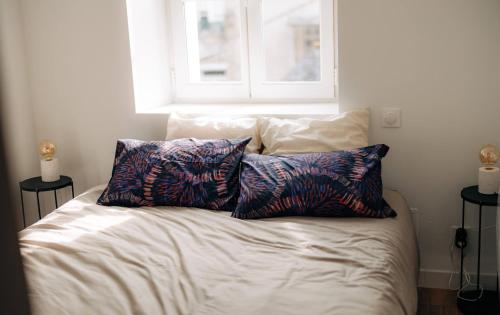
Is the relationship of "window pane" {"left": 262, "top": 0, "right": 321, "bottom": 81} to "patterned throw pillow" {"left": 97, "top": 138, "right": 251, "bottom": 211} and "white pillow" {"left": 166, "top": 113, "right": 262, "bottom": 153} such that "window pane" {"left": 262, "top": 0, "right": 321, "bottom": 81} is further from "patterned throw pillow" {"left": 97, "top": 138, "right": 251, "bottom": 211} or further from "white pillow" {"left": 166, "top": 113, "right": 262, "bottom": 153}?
"patterned throw pillow" {"left": 97, "top": 138, "right": 251, "bottom": 211}

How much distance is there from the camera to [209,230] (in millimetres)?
2336

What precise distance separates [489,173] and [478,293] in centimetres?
61

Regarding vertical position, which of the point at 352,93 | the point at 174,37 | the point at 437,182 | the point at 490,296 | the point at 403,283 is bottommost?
the point at 490,296

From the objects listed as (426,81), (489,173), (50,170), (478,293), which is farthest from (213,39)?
(478,293)

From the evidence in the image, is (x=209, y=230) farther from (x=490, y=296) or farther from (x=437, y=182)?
(x=490, y=296)

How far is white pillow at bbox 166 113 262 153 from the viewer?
2.86 metres

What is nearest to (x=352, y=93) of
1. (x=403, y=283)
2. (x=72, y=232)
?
(x=403, y=283)

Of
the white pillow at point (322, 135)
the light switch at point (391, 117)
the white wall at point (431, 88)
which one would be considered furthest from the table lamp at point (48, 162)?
the light switch at point (391, 117)

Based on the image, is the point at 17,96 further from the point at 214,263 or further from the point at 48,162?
the point at 214,263

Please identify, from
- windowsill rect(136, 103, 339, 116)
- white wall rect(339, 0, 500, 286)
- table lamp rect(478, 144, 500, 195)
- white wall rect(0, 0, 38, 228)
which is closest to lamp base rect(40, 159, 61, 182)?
white wall rect(0, 0, 38, 228)

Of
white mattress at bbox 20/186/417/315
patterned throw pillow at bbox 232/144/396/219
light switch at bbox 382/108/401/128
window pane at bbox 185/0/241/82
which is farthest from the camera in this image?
window pane at bbox 185/0/241/82

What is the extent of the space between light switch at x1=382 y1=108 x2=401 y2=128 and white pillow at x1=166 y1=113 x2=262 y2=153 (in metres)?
0.60

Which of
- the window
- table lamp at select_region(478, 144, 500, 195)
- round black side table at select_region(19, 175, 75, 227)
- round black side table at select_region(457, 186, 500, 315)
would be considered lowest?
round black side table at select_region(457, 186, 500, 315)

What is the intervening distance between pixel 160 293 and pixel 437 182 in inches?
60.6
